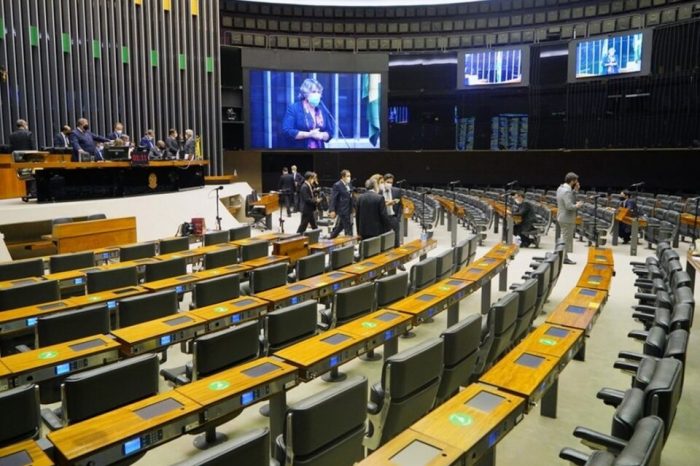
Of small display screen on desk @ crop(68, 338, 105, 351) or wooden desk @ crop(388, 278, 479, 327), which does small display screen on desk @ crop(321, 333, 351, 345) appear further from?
small display screen on desk @ crop(68, 338, 105, 351)

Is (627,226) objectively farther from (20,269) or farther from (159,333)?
(20,269)

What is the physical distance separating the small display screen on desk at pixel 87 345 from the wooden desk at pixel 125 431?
38.3 inches

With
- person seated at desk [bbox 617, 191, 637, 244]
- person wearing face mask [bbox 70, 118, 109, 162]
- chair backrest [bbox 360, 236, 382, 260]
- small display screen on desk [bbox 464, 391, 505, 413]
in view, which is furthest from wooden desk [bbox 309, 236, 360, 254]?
person seated at desk [bbox 617, 191, 637, 244]

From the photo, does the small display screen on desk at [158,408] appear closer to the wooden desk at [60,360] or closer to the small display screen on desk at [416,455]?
the wooden desk at [60,360]

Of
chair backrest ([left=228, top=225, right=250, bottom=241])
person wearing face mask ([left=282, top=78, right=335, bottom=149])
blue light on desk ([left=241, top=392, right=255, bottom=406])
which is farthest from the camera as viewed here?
person wearing face mask ([left=282, top=78, right=335, bottom=149])

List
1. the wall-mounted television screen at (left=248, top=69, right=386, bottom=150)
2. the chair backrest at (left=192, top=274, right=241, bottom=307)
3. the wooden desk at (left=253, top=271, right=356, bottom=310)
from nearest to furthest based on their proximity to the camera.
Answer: the wooden desk at (left=253, top=271, right=356, bottom=310), the chair backrest at (left=192, top=274, right=241, bottom=307), the wall-mounted television screen at (left=248, top=69, right=386, bottom=150)

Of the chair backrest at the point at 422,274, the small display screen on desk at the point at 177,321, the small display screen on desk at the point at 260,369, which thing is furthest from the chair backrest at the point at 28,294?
the chair backrest at the point at 422,274

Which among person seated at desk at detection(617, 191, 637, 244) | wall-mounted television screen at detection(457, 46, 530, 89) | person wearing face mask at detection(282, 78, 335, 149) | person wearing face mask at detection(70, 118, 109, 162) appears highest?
wall-mounted television screen at detection(457, 46, 530, 89)

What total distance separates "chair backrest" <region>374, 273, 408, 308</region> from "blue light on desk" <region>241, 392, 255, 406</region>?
92.5 inches

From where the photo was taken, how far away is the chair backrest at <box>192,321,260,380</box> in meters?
3.46

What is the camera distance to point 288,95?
A: 20.2 m

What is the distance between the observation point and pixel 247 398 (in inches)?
112

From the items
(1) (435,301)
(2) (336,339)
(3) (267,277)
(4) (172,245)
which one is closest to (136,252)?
(4) (172,245)

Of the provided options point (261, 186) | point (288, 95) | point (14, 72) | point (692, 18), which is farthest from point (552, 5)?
point (14, 72)
